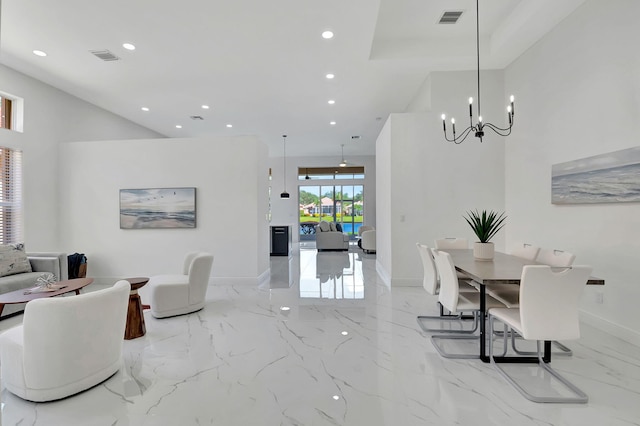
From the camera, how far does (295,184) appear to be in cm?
1386

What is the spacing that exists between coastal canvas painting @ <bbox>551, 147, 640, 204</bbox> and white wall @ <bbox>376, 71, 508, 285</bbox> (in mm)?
1356

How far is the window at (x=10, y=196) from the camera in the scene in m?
5.52

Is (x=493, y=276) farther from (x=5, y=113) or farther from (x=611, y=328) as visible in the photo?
(x=5, y=113)

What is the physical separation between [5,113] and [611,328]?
9024 millimetres

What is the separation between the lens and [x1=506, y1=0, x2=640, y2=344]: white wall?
11.6 ft

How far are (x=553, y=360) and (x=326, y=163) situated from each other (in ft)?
37.2

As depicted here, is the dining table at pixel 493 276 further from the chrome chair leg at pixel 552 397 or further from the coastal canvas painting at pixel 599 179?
the coastal canvas painting at pixel 599 179

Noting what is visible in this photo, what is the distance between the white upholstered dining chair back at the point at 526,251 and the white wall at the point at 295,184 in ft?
31.3

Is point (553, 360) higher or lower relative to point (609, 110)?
lower

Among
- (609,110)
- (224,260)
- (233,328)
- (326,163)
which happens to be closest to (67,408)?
(233,328)

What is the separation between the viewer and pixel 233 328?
3.95 metres

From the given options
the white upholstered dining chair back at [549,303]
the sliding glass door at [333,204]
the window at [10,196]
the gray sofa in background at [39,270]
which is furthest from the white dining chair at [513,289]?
the sliding glass door at [333,204]

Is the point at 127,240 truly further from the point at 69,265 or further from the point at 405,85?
the point at 405,85

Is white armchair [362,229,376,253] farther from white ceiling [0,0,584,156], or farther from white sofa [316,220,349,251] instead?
white ceiling [0,0,584,156]
